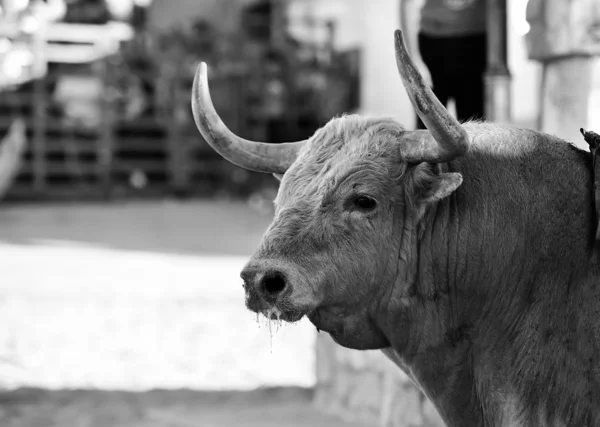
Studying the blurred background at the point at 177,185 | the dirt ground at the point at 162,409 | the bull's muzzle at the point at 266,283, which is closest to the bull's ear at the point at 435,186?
the bull's muzzle at the point at 266,283

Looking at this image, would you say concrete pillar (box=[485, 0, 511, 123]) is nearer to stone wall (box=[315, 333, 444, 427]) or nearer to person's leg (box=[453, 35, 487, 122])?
person's leg (box=[453, 35, 487, 122])

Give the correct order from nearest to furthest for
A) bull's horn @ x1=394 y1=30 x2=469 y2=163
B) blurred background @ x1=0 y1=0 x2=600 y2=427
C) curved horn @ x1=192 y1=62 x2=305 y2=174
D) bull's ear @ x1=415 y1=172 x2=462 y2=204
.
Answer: bull's horn @ x1=394 y1=30 x2=469 y2=163, bull's ear @ x1=415 y1=172 x2=462 y2=204, curved horn @ x1=192 y1=62 x2=305 y2=174, blurred background @ x1=0 y1=0 x2=600 y2=427

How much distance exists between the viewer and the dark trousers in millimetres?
5082

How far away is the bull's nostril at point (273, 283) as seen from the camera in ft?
8.76

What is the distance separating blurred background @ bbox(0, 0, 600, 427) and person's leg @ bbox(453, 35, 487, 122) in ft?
0.81

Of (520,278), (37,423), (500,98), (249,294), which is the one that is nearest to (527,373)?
(520,278)

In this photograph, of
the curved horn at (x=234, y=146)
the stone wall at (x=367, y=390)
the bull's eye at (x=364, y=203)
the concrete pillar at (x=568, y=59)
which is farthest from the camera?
the stone wall at (x=367, y=390)

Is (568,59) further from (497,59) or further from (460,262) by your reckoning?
(460,262)

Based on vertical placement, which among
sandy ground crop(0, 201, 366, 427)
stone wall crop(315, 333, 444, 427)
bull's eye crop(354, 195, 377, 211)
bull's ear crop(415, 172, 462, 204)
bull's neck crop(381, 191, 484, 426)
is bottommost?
sandy ground crop(0, 201, 366, 427)

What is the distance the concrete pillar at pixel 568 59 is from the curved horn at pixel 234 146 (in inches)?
58.0

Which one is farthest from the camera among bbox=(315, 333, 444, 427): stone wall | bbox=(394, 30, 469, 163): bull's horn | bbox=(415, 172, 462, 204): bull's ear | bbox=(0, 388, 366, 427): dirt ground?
bbox=(0, 388, 366, 427): dirt ground

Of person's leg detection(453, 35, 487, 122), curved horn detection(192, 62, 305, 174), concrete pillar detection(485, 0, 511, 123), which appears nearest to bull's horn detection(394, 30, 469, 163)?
curved horn detection(192, 62, 305, 174)

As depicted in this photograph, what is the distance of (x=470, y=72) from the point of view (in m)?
5.21

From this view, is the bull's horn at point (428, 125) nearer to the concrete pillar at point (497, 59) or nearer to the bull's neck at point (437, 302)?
the bull's neck at point (437, 302)
